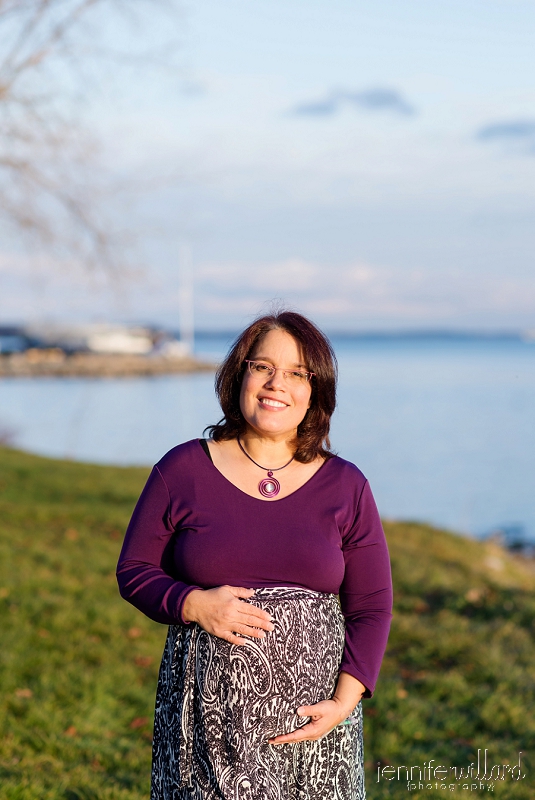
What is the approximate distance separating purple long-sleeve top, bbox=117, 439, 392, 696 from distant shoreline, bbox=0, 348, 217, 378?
82.5m

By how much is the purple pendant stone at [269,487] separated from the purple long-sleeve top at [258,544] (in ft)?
0.12

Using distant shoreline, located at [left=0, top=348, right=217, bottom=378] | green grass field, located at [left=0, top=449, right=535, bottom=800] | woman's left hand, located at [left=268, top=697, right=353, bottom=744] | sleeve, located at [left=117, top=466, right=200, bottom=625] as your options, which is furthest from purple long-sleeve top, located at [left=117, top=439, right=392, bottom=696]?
distant shoreline, located at [left=0, top=348, right=217, bottom=378]

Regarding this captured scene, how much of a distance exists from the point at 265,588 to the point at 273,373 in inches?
27.4

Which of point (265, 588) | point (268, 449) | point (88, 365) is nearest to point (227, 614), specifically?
point (265, 588)

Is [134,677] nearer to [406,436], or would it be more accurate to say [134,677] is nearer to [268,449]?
A: [268,449]

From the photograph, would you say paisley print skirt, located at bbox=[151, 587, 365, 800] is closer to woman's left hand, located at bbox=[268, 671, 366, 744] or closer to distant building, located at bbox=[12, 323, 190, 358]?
woman's left hand, located at bbox=[268, 671, 366, 744]

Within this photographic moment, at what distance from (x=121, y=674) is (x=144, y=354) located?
10744cm

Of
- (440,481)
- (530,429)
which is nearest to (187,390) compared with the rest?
(530,429)

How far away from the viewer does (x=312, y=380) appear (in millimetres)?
2775

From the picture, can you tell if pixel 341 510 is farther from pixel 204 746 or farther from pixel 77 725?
pixel 77 725

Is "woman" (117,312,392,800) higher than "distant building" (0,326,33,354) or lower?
lower

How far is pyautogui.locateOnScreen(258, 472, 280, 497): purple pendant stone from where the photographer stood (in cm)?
263

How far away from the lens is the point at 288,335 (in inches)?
107

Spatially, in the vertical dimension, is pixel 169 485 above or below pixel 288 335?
below
